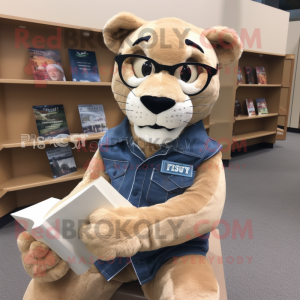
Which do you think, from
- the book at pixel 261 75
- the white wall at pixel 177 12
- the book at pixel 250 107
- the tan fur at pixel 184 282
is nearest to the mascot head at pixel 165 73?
the tan fur at pixel 184 282

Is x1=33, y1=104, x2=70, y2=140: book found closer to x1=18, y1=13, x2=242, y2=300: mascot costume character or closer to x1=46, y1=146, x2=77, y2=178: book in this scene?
x1=46, y1=146, x2=77, y2=178: book

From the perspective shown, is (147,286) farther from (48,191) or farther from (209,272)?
(48,191)

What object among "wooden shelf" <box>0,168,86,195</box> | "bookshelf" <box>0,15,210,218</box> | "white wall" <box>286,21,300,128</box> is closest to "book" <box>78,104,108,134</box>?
"bookshelf" <box>0,15,210,218</box>

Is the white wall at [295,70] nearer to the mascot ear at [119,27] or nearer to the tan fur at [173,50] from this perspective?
the tan fur at [173,50]

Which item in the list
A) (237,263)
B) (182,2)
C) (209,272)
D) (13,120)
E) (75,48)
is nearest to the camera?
(209,272)

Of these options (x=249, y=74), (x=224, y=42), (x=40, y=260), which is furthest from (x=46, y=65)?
(x=249, y=74)

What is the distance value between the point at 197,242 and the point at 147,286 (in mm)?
242

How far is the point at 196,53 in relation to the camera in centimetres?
93

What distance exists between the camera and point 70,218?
74cm

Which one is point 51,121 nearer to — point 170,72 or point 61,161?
point 61,161

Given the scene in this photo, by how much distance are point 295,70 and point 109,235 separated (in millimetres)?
7007

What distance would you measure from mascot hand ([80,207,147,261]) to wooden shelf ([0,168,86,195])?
161 cm

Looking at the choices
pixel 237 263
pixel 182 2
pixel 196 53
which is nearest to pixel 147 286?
pixel 196 53

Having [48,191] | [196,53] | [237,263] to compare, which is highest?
[196,53]
